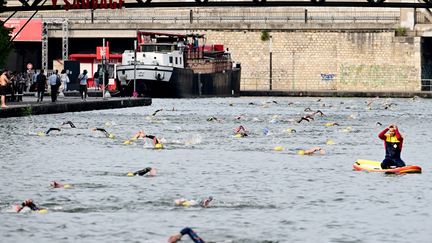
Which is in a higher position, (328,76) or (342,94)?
(328,76)

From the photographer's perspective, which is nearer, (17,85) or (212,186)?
(212,186)

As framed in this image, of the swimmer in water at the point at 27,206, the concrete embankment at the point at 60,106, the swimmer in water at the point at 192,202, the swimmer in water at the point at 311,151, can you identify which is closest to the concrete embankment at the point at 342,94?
the concrete embankment at the point at 60,106

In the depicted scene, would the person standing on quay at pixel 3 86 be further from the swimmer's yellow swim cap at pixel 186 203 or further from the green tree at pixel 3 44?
the swimmer's yellow swim cap at pixel 186 203

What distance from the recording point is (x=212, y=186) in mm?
30656

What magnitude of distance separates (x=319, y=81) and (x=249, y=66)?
20.9ft

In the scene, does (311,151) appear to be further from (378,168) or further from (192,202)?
(192,202)

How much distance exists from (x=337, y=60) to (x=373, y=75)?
3.15m

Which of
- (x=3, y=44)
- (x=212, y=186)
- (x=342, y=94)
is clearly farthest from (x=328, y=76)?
(x=212, y=186)

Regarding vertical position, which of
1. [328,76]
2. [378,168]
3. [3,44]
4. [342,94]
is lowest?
[378,168]

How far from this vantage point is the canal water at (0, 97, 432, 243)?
77.1ft

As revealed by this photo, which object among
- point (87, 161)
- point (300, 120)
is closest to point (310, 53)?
point (300, 120)

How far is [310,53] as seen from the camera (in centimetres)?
11250

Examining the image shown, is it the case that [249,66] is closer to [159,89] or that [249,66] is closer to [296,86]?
[296,86]

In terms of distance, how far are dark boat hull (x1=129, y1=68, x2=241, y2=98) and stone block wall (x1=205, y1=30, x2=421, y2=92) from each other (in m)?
4.46
